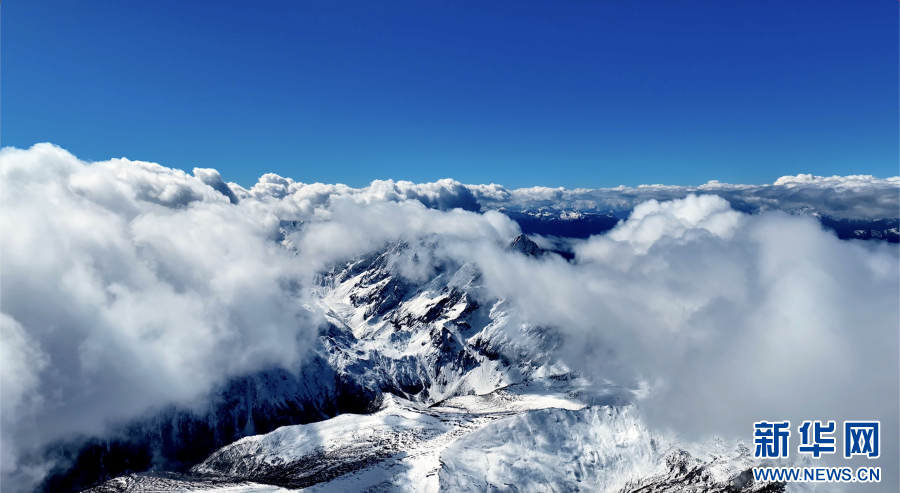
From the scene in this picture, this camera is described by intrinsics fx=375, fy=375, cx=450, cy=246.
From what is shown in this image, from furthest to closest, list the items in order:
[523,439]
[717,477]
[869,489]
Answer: [523,439] < [717,477] < [869,489]

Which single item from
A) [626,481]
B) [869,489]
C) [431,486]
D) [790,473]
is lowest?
[626,481]

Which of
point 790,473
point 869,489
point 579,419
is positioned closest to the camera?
point 790,473

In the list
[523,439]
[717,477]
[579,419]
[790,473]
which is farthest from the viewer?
[579,419]

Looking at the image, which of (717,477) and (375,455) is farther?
(375,455)

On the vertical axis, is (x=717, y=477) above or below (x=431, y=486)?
below

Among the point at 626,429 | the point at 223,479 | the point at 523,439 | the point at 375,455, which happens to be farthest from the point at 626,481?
the point at 223,479

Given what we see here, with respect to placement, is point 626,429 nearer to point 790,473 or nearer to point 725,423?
point 725,423

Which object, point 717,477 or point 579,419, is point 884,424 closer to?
point 717,477

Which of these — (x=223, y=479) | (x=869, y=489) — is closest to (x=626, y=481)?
(x=869, y=489)

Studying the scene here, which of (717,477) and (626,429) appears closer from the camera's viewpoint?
(717,477)
